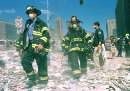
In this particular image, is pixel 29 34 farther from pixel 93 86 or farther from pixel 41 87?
pixel 93 86

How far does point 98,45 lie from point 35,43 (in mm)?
4829

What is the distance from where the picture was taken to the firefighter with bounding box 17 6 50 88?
10070 mm

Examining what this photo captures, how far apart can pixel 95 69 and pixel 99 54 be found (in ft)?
1.83

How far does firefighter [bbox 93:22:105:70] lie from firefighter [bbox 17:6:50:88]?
4134 mm

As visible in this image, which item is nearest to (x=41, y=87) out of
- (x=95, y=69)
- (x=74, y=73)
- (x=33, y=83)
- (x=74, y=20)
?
(x=33, y=83)

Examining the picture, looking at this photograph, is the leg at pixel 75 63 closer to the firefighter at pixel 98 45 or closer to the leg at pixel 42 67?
the leg at pixel 42 67

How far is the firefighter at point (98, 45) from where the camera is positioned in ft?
46.8

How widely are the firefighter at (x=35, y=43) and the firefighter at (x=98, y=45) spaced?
13.6 ft

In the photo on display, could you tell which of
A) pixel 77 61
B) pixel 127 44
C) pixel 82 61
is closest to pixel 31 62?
pixel 77 61

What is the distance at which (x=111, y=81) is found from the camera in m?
11.6

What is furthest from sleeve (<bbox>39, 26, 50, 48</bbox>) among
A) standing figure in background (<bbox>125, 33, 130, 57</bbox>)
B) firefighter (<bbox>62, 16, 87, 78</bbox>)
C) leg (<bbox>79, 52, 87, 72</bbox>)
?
standing figure in background (<bbox>125, 33, 130, 57</bbox>)

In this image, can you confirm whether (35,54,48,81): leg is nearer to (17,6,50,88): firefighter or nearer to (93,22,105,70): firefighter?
(17,6,50,88): firefighter

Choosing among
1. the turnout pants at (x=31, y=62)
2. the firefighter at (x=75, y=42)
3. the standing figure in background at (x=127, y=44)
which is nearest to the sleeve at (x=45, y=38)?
the turnout pants at (x=31, y=62)

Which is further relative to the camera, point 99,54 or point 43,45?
point 99,54
